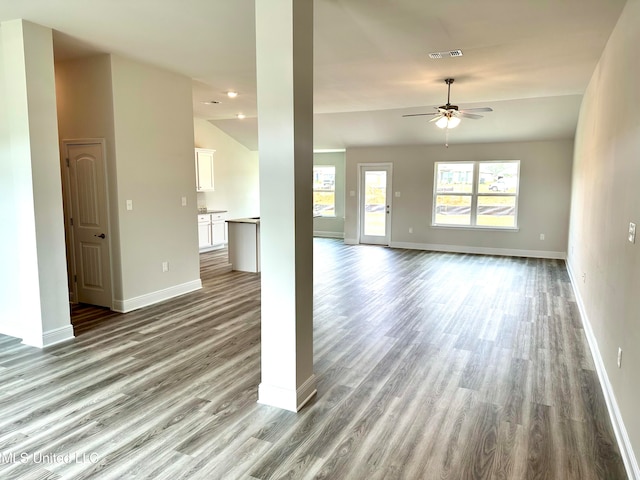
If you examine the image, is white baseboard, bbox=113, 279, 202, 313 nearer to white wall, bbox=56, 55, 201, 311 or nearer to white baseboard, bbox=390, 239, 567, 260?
white wall, bbox=56, 55, 201, 311

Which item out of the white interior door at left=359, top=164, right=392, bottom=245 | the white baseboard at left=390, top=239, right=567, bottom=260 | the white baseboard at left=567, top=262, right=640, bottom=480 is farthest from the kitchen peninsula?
the white baseboard at left=567, top=262, right=640, bottom=480

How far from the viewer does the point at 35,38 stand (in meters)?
3.67

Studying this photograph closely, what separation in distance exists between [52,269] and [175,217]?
175 centimetres

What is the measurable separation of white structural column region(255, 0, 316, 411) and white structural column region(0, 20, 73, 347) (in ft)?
7.83

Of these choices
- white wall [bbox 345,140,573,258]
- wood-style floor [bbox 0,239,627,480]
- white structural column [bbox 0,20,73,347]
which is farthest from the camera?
white wall [bbox 345,140,573,258]

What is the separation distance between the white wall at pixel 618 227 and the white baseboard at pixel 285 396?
5.97 feet

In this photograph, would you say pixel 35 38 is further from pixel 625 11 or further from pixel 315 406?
pixel 625 11

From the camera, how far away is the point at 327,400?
2.89m

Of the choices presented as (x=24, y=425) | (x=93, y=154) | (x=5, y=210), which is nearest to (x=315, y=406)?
(x=24, y=425)

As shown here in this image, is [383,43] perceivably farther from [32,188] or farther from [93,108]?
[32,188]

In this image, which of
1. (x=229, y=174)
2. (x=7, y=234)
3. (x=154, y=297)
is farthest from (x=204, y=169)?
(x=7, y=234)

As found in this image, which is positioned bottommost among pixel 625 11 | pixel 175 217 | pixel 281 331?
pixel 281 331

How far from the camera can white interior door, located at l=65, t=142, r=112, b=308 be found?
190 inches

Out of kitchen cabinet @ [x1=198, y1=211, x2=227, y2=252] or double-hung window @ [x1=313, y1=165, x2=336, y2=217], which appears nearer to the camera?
kitchen cabinet @ [x1=198, y1=211, x2=227, y2=252]
